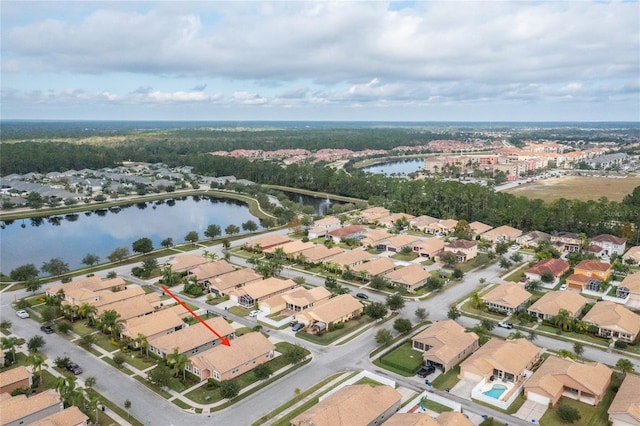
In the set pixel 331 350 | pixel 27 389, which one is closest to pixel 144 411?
pixel 27 389

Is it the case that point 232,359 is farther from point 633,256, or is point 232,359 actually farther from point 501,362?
point 633,256

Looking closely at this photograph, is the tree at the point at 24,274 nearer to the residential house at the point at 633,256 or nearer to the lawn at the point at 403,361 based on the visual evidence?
the lawn at the point at 403,361

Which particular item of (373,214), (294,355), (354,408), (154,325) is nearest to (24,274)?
(154,325)

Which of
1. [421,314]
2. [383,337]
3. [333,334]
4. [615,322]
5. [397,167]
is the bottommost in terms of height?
[333,334]

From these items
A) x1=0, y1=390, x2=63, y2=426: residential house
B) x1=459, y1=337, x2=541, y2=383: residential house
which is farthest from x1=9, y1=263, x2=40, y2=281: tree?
x1=459, y1=337, x2=541, y2=383: residential house

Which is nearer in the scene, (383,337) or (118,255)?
(383,337)

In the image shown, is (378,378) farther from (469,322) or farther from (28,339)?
(28,339)
